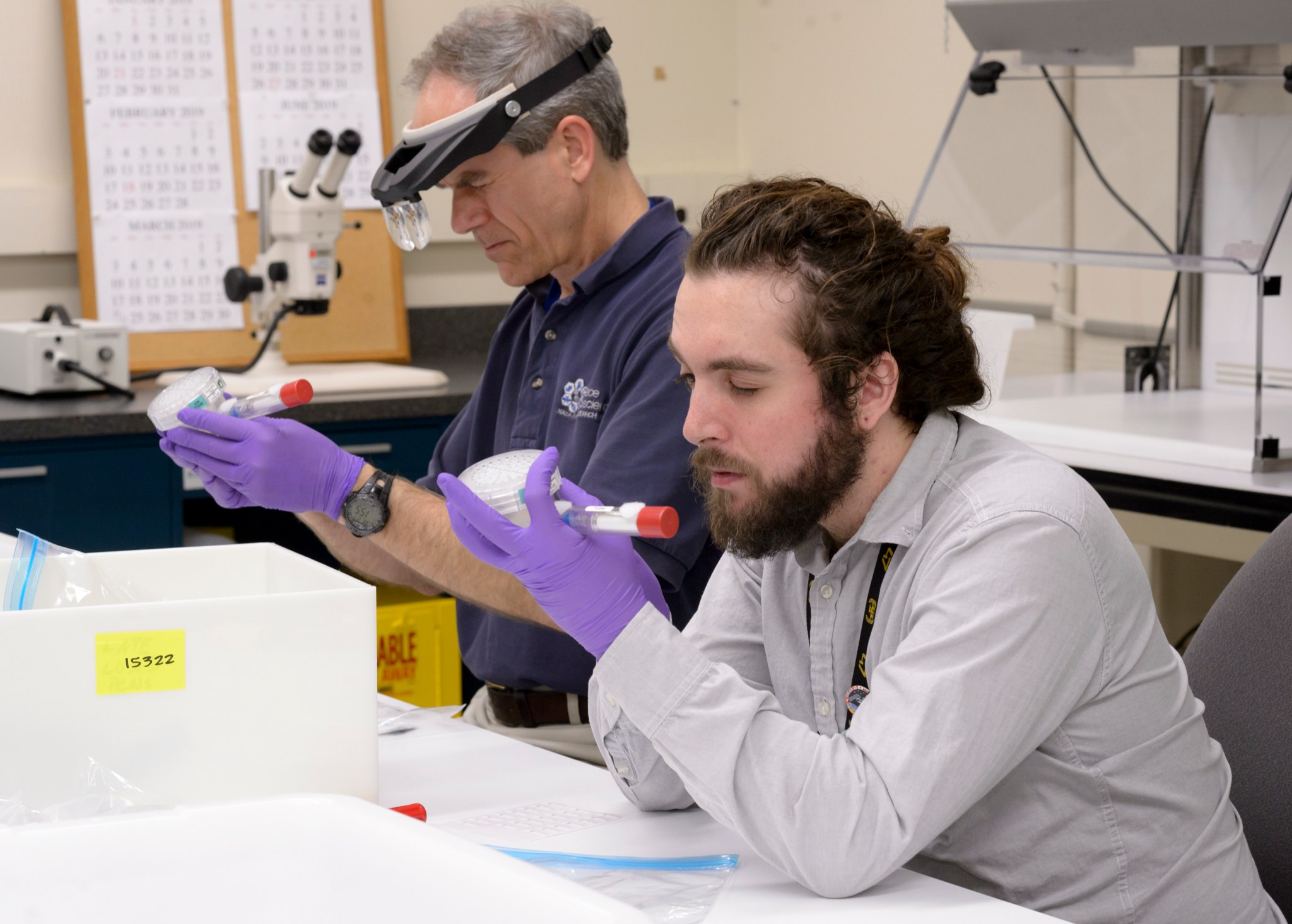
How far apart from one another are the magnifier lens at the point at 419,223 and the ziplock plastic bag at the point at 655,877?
956mm

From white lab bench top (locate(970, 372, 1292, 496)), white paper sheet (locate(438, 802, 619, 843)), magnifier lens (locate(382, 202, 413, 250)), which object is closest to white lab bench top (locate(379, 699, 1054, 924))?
white paper sheet (locate(438, 802, 619, 843))

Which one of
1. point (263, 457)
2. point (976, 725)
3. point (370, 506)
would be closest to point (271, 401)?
point (263, 457)

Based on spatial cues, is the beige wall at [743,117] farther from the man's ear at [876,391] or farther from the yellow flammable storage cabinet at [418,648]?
the man's ear at [876,391]

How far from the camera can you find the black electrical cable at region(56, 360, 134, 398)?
269 centimetres

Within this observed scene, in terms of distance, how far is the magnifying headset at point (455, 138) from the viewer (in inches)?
68.3

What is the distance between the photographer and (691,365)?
1.18m

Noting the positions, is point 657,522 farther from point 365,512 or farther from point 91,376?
point 91,376

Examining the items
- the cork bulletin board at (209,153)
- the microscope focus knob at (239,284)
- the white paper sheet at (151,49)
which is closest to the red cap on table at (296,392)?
the microscope focus knob at (239,284)

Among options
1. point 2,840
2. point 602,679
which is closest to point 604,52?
point 602,679

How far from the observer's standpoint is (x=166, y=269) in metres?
3.12

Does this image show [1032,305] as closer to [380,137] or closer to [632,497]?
[632,497]

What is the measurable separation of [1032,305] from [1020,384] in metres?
0.17

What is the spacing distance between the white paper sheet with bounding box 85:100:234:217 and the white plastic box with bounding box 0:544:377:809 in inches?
88.6

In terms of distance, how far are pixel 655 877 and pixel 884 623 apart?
28 cm
